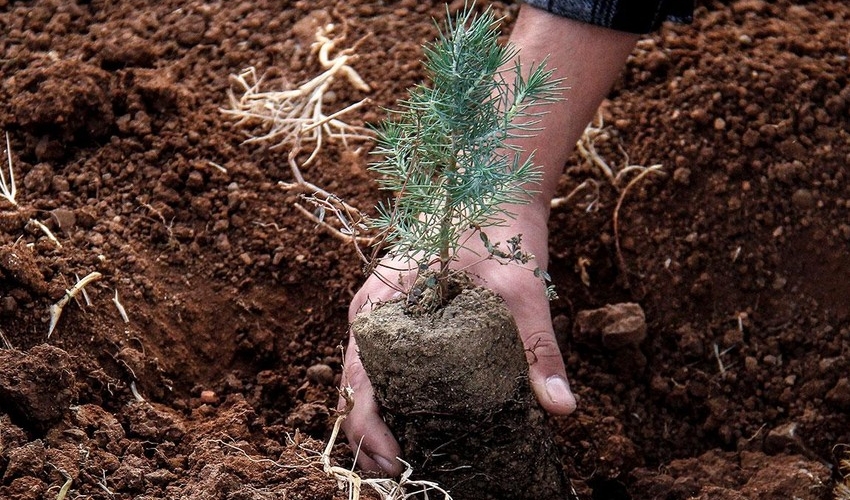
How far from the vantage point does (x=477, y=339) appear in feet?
5.66

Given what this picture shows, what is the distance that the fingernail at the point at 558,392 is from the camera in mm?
2029

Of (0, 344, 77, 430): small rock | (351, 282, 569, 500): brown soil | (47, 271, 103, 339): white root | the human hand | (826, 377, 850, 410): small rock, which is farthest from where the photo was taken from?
(826, 377, 850, 410): small rock

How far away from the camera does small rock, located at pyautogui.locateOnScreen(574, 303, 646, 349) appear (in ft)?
8.21

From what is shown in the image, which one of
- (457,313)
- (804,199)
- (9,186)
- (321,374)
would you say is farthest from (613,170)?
(9,186)

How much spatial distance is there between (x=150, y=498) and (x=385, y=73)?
5.32ft

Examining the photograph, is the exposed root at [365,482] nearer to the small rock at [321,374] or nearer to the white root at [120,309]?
the small rock at [321,374]

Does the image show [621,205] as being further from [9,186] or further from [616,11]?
[9,186]

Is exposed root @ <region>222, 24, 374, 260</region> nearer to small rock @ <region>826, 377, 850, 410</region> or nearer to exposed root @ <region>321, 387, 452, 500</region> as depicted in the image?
exposed root @ <region>321, 387, 452, 500</region>

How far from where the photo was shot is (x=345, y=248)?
2648 mm

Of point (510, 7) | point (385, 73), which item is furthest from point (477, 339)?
point (510, 7)

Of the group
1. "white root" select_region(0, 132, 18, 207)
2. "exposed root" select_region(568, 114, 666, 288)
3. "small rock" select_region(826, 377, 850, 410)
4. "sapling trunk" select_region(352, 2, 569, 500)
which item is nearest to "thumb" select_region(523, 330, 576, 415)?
"sapling trunk" select_region(352, 2, 569, 500)

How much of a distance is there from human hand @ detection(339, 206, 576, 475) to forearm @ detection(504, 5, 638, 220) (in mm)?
292

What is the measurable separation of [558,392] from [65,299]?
1148mm

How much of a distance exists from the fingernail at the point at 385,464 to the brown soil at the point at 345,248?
122 mm
